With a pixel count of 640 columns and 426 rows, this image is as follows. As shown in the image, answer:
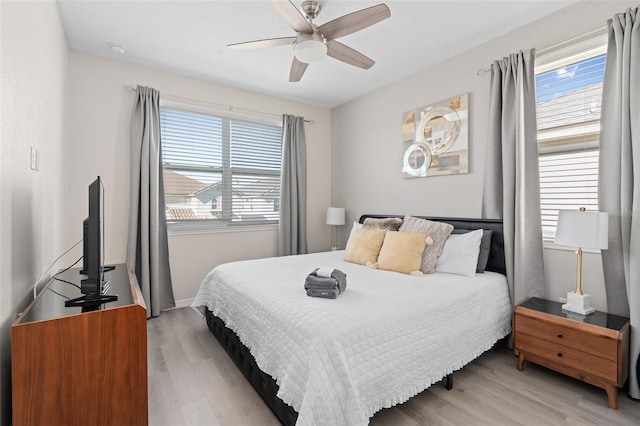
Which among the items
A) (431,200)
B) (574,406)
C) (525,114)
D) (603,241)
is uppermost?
(525,114)

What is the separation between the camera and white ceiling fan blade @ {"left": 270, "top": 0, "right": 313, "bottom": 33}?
5.87 feet

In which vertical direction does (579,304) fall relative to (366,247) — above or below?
below

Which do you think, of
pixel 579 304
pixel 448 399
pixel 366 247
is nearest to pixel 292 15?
pixel 366 247

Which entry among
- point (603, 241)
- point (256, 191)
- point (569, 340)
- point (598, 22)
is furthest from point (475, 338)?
point (256, 191)

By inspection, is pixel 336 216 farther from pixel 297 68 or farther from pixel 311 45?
pixel 311 45

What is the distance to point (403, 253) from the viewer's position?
2.66 meters

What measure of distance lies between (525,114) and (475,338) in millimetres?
1849

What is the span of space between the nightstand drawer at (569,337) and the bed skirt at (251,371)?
5.80ft

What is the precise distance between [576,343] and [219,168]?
3.84 metres

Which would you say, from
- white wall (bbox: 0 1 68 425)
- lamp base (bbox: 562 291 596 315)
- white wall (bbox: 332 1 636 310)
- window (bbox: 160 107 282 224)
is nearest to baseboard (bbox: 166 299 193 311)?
window (bbox: 160 107 282 224)

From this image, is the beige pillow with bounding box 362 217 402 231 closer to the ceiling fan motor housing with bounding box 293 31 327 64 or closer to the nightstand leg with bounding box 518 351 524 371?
the nightstand leg with bounding box 518 351 524 371

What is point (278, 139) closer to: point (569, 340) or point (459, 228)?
point (459, 228)

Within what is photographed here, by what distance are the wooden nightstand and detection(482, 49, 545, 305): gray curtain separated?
0.27 meters

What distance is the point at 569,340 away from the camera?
203 cm
